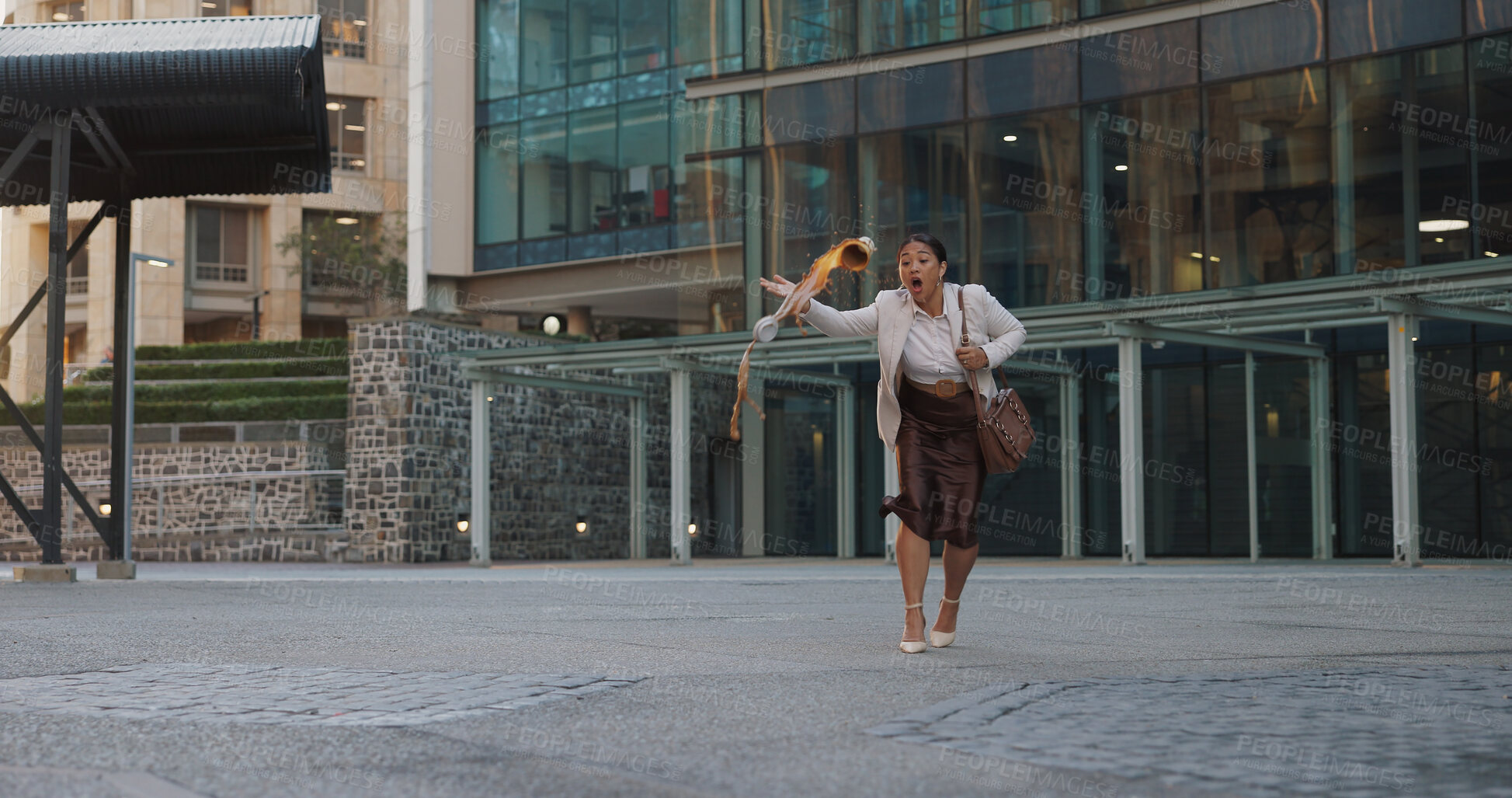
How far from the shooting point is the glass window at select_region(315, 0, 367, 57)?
5222 centimetres

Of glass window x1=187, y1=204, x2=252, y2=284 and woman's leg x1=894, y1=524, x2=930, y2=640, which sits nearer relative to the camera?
woman's leg x1=894, y1=524, x2=930, y2=640

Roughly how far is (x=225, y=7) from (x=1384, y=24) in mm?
44732

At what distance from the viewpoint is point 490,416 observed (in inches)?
1022

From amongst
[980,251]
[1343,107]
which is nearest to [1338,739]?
[1343,107]

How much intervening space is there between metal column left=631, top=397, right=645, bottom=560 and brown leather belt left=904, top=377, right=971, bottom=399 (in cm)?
1873

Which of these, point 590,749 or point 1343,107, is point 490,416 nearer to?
point 1343,107

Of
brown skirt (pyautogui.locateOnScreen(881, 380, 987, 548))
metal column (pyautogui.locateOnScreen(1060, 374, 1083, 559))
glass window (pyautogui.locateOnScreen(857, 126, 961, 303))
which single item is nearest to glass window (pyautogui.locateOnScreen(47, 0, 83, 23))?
glass window (pyautogui.locateOnScreen(857, 126, 961, 303))

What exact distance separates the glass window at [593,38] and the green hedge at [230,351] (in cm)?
822

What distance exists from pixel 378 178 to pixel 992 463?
49.9 meters

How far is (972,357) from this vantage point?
241 inches

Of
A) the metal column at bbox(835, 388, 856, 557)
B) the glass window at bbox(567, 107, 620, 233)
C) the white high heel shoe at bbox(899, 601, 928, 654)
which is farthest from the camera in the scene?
the glass window at bbox(567, 107, 620, 233)

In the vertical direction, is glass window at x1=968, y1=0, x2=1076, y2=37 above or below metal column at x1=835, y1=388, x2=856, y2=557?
above

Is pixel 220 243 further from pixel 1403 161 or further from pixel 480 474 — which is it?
pixel 1403 161

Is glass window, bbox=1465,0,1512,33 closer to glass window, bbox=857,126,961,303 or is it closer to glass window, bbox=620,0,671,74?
glass window, bbox=857,126,961,303
